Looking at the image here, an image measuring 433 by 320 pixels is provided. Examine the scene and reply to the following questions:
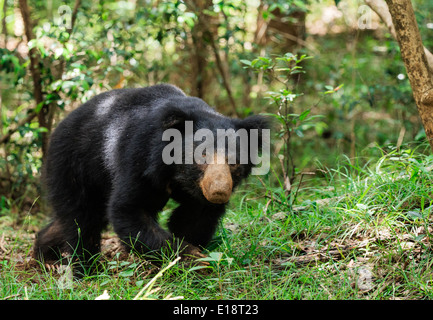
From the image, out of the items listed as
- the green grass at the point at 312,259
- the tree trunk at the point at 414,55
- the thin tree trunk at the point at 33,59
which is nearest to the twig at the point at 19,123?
the thin tree trunk at the point at 33,59

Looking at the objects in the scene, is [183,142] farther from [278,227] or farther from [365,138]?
[365,138]

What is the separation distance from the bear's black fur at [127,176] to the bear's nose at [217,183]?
0.52 feet

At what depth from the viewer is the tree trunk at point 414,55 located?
127 inches

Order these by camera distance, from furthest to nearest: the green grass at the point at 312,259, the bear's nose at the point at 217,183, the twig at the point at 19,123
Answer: the twig at the point at 19,123 → the bear's nose at the point at 217,183 → the green grass at the point at 312,259

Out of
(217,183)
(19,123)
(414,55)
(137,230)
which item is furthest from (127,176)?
(19,123)

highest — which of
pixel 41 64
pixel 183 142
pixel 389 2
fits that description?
pixel 389 2

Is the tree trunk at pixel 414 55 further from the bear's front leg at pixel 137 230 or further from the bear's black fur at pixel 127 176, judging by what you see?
the bear's front leg at pixel 137 230

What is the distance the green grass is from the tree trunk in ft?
1.61

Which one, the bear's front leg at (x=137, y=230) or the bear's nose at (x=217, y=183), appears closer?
the bear's nose at (x=217, y=183)

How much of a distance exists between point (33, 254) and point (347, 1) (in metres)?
7.38

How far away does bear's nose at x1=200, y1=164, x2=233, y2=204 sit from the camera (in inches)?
115

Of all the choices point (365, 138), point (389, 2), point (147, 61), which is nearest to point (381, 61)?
point (365, 138)

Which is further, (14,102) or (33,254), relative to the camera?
(14,102)
